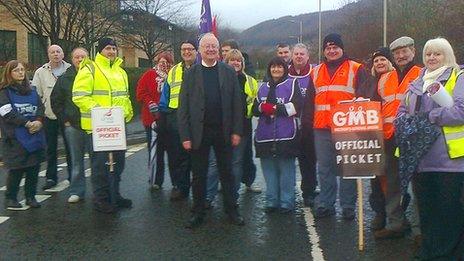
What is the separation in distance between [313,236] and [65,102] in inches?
145

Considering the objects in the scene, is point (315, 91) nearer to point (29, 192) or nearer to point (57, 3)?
point (29, 192)

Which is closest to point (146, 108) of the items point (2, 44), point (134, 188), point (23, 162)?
point (134, 188)

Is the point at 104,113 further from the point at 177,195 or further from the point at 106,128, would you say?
the point at 177,195

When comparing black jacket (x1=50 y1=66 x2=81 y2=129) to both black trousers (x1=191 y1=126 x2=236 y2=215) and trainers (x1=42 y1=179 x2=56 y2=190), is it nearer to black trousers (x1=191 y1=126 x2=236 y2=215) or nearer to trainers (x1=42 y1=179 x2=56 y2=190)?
trainers (x1=42 y1=179 x2=56 y2=190)

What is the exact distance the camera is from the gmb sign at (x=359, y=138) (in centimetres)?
589

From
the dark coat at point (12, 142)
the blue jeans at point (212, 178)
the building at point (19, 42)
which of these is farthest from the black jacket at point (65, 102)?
the building at point (19, 42)

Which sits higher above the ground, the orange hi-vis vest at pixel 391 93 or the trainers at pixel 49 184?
the orange hi-vis vest at pixel 391 93

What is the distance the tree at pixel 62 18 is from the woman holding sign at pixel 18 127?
50.4 ft

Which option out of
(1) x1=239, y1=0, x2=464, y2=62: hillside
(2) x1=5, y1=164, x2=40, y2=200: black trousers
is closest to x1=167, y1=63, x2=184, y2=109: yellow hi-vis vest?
(2) x1=5, y1=164, x2=40, y2=200: black trousers

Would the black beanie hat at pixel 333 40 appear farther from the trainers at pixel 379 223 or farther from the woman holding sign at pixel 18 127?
the woman holding sign at pixel 18 127

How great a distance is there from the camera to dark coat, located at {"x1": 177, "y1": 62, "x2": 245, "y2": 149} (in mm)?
6691

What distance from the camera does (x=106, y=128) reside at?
7324 mm

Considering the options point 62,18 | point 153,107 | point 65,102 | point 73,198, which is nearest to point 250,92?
point 153,107

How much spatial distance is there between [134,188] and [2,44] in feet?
77.0
